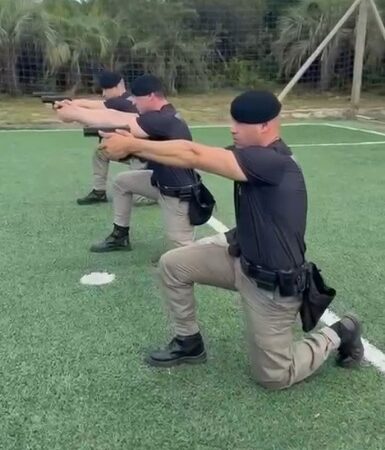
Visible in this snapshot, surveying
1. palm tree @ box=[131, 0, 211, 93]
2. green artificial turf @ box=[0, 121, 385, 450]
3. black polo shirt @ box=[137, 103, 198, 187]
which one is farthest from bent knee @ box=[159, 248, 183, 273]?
palm tree @ box=[131, 0, 211, 93]

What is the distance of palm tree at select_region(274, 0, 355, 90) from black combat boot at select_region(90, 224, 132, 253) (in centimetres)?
1185

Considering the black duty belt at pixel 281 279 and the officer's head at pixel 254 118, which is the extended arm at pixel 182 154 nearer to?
the officer's head at pixel 254 118

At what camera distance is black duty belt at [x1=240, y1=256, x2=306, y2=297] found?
2854 millimetres

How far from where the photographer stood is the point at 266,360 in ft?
9.50

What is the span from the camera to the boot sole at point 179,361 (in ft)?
10.4

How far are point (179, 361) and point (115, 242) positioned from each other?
6.62 feet

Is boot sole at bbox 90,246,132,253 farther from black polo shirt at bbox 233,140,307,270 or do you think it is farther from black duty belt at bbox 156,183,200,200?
black polo shirt at bbox 233,140,307,270

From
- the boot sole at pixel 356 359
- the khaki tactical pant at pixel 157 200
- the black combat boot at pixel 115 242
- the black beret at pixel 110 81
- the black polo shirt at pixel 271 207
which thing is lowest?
the black combat boot at pixel 115 242

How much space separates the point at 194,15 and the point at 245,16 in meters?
1.32

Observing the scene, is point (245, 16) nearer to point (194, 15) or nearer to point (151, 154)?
point (194, 15)

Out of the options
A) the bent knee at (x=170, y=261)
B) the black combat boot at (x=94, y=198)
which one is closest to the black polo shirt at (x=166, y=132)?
the bent knee at (x=170, y=261)

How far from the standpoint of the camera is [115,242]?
16.6 ft

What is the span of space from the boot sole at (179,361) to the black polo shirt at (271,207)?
63 cm

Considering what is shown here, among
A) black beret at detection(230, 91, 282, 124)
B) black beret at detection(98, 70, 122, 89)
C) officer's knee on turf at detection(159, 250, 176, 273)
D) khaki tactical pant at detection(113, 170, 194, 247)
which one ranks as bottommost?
Result: khaki tactical pant at detection(113, 170, 194, 247)
